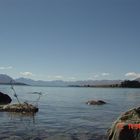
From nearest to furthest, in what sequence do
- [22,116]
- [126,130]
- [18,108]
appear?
[126,130] → [22,116] → [18,108]

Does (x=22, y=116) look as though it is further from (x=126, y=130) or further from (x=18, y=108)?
(x=126, y=130)

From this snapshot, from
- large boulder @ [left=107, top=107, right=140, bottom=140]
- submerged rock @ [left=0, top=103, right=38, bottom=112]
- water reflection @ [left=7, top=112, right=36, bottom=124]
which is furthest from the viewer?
submerged rock @ [left=0, top=103, right=38, bottom=112]

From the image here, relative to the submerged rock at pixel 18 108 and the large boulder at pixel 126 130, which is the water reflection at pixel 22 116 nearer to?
the submerged rock at pixel 18 108

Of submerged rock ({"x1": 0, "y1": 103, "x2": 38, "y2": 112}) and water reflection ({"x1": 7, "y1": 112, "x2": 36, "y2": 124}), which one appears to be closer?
water reflection ({"x1": 7, "y1": 112, "x2": 36, "y2": 124})

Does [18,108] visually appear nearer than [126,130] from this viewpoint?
No

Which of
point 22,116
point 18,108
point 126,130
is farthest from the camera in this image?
point 18,108

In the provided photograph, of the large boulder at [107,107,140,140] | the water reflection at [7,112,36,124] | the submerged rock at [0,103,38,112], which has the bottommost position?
the water reflection at [7,112,36,124]

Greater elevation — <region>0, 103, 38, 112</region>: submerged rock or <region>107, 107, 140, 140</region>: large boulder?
<region>107, 107, 140, 140</region>: large boulder

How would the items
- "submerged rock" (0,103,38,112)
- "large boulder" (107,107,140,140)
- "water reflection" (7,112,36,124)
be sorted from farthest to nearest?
"submerged rock" (0,103,38,112) < "water reflection" (7,112,36,124) < "large boulder" (107,107,140,140)

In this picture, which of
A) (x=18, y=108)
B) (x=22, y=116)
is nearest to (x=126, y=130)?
(x=22, y=116)

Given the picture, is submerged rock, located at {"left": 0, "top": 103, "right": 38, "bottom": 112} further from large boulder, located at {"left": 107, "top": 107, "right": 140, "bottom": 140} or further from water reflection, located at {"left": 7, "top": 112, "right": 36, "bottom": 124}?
large boulder, located at {"left": 107, "top": 107, "right": 140, "bottom": 140}

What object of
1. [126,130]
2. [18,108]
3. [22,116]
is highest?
[126,130]

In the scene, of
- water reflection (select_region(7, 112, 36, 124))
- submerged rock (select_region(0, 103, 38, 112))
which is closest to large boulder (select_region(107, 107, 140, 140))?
water reflection (select_region(7, 112, 36, 124))

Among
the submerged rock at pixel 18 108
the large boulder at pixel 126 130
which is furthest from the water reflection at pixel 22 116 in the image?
the large boulder at pixel 126 130
